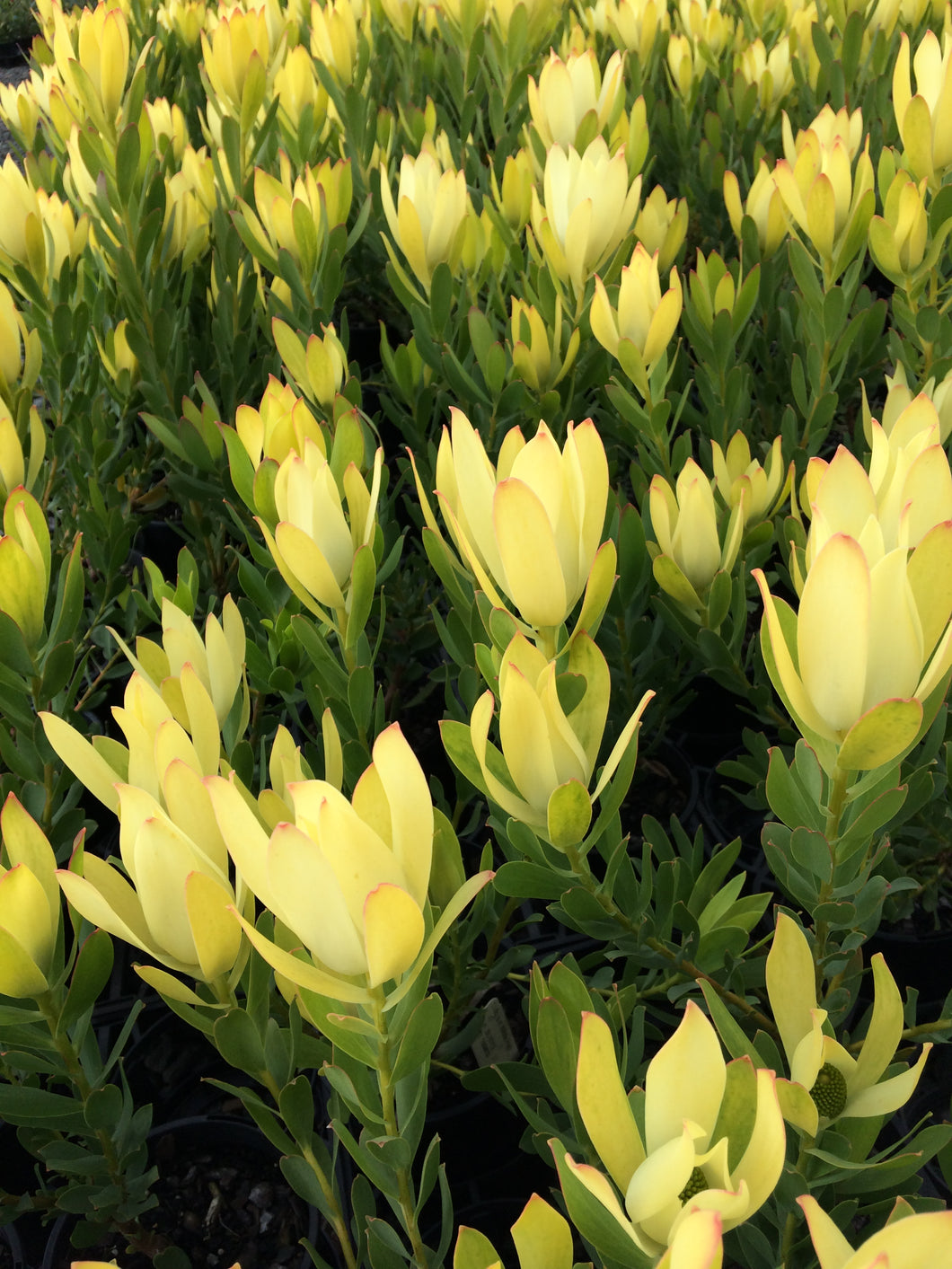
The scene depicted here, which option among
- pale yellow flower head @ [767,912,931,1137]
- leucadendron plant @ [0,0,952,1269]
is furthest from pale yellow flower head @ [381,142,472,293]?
pale yellow flower head @ [767,912,931,1137]

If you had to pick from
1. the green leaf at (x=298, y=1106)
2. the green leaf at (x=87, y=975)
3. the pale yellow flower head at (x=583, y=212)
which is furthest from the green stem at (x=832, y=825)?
the pale yellow flower head at (x=583, y=212)

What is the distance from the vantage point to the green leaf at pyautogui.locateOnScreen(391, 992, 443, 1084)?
59 cm

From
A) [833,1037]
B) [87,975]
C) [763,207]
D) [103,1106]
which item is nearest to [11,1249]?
[103,1106]

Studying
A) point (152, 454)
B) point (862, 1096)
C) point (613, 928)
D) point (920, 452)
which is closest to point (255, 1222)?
point (613, 928)

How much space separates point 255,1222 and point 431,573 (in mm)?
926

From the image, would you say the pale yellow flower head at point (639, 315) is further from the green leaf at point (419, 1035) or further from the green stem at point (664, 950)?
the green leaf at point (419, 1035)

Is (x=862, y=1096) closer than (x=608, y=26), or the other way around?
(x=862, y=1096)

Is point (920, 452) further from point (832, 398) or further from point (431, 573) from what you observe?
point (431, 573)

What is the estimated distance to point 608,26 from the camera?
2.48m

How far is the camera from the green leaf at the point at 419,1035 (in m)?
0.59

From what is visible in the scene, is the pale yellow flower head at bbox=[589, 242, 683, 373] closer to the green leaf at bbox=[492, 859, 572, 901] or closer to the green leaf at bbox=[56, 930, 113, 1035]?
the green leaf at bbox=[492, 859, 572, 901]

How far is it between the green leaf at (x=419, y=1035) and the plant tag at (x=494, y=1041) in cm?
50

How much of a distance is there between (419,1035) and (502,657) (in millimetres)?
256

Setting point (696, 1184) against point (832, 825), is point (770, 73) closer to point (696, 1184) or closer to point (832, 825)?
point (832, 825)
